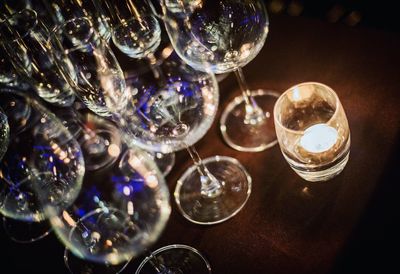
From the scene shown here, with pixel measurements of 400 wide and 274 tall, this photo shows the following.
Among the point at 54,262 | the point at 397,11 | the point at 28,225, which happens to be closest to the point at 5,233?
the point at 28,225

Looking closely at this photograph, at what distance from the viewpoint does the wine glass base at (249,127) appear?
0.95 meters

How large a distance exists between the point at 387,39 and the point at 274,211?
17.2 inches

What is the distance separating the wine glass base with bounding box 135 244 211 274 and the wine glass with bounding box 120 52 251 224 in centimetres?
7

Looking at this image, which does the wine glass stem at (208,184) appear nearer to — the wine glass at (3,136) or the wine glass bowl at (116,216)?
the wine glass bowl at (116,216)

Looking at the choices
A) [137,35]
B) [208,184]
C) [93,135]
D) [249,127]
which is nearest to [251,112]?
[249,127]

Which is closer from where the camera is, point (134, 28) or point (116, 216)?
point (116, 216)

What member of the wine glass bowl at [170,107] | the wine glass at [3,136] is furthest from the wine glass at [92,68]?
the wine glass at [3,136]

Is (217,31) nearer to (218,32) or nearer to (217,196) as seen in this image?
(218,32)

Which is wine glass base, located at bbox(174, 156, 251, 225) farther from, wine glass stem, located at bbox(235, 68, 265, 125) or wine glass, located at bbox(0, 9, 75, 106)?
wine glass, located at bbox(0, 9, 75, 106)

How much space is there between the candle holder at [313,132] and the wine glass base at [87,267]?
0.37 m

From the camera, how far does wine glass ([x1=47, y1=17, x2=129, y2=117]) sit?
2.56 feet

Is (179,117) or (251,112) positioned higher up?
(179,117)

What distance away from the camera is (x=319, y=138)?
0.80 m

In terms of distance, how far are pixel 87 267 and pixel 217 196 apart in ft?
0.96
